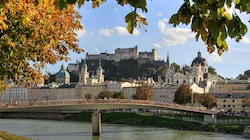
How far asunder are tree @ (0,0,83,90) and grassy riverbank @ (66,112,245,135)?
33.0 meters

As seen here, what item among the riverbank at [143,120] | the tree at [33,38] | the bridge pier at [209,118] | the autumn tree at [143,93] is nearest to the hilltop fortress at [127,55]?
the autumn tree at [143,93]

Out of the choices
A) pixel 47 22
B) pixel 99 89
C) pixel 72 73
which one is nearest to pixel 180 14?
pixel 47 22

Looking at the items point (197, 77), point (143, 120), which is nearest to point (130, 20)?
point (143, 120)

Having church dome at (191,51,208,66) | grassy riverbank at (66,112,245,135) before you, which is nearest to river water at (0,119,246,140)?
grassy riverbank at (66,112,245,135)

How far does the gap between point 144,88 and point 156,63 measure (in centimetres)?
5157

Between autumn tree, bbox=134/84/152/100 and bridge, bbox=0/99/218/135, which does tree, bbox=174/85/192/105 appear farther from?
bridge, bbox=0/99/218/135

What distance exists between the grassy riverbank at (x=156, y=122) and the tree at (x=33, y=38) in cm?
3299

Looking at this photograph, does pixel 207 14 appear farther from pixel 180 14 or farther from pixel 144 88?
pixel 144 88

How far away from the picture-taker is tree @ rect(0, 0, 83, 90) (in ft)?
25.0

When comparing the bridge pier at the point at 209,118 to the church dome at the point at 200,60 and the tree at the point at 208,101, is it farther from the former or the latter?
the church dome at the point at 200,60

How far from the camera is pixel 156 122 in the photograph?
5109 cm

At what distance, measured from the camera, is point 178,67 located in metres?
113

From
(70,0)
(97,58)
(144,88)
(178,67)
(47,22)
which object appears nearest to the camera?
(70,0)

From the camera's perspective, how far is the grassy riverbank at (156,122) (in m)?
42.2
